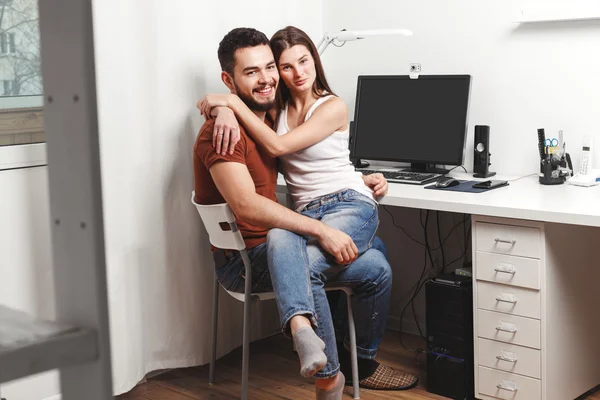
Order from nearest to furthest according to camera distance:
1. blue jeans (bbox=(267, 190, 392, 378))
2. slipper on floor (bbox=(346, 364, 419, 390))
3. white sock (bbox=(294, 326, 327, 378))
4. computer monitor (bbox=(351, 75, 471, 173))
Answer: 1. white sock (bbox=(294, 326, 327, 378))
2. blue jeans (bbox=(267, 190, 392, 378))
3. slipper on floor (bbox=(346, 364, 419, 390))
4. computer monitor (bbox=(351, 75, 471, 173))

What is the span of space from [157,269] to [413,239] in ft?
3.64

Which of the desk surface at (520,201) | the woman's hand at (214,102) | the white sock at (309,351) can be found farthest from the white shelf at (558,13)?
the white sock at (309,351)

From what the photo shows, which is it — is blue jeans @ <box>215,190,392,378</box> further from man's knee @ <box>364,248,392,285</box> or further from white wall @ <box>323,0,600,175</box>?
white wall @ <box>323,0,600,175</box>

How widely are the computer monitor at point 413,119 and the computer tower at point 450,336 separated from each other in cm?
55

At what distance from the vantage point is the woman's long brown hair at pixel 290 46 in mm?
2721

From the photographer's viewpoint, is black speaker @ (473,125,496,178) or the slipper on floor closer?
the slipper on floor

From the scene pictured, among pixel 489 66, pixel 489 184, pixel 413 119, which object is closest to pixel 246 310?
pixel 489 184

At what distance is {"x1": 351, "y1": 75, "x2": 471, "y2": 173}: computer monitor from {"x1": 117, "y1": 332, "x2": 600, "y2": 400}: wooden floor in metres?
0.76

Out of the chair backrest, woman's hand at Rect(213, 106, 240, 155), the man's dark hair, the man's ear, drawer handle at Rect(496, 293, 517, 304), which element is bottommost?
drawer handle at Rect(496, 293, 517, 304)

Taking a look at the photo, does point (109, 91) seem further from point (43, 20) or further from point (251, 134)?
point (43, 20)

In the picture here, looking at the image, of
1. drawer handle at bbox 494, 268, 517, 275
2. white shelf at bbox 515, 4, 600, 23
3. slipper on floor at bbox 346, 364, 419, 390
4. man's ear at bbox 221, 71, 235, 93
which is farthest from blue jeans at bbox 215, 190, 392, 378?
white shelf at bbox 515, 4, 600, 23

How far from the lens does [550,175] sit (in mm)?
2789

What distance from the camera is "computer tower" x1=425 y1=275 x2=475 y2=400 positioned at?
271cm

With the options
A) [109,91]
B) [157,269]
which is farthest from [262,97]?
[157,269]
